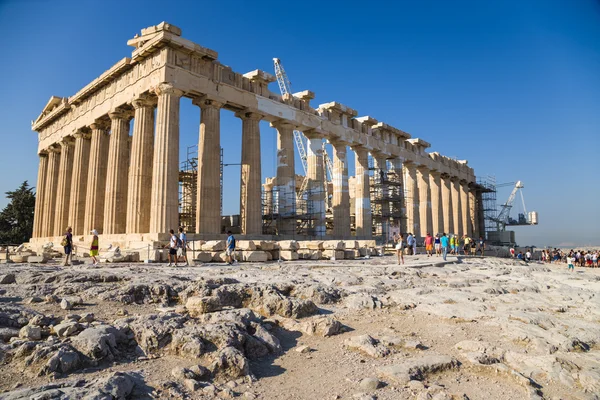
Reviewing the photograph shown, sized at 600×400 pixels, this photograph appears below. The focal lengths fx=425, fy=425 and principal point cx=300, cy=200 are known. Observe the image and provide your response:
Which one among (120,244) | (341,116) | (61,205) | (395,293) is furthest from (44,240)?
(395,293)

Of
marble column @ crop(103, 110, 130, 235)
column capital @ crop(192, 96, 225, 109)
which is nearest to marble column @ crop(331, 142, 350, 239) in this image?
column capital @ crop(192, 96, 225, 109)

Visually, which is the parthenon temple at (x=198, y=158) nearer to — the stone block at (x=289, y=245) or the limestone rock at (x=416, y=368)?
the stone block at (x=289, y=245)

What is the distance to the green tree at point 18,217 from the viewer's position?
37.3 metres

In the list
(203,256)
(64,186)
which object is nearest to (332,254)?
(203,256)

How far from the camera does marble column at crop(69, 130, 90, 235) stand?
27.7m

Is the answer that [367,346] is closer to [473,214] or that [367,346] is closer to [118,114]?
[118,114]

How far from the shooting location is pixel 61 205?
29781 mm

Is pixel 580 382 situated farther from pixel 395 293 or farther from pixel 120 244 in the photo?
pixel 120 244

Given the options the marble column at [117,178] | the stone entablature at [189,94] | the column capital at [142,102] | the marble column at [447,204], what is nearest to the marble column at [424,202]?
the marble column at [447,204]

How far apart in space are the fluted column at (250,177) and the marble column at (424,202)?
1891 centimetres

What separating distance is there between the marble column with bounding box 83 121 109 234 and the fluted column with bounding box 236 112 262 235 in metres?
8.84

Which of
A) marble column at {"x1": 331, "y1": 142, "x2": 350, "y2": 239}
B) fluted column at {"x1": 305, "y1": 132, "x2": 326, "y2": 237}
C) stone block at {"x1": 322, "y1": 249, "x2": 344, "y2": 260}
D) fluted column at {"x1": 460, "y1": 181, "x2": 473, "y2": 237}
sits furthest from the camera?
fluted column at {"x1": 460, "y1": 181, "x2": 473, "y2": 237}

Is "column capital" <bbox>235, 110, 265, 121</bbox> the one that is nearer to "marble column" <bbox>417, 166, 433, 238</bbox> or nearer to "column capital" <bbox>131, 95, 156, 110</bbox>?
"column capital" <bbox>131, 95, 156, 110</bbox>

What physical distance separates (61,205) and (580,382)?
1255 inches
